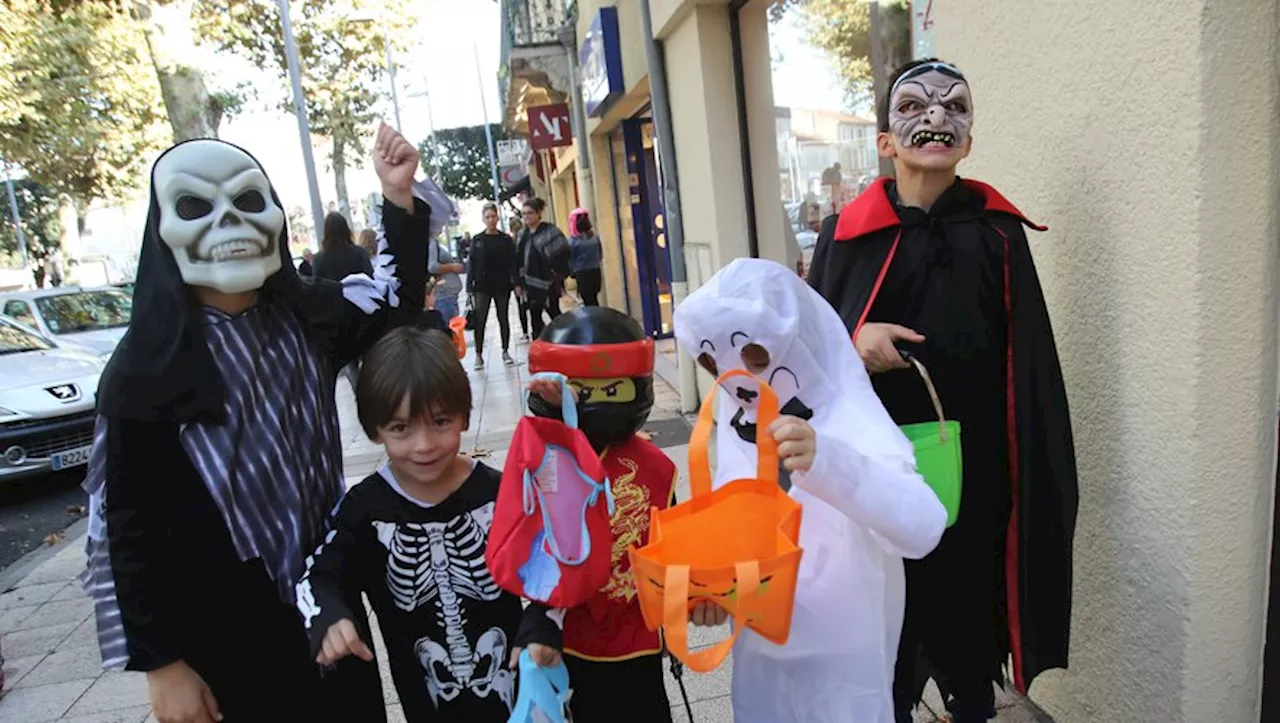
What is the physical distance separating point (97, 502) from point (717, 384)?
4.08ft

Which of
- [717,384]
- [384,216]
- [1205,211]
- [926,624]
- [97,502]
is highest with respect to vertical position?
[384,216]

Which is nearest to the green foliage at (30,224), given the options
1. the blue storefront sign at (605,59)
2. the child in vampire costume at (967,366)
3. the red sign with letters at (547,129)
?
the red sign with letters at (547,129)

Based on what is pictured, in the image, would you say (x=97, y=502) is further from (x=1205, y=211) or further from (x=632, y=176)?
(x=632, y=176)

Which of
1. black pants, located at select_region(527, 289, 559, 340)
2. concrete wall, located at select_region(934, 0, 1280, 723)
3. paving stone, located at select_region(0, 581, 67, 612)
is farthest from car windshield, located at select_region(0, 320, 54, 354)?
concrete wall, located at select_region(934, 0, 1280, 723)

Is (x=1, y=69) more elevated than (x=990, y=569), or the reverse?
(x=1, y=69)

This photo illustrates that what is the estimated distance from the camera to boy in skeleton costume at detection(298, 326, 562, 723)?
1889 millimetres

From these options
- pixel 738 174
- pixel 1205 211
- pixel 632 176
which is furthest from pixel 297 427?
pixel 632 176

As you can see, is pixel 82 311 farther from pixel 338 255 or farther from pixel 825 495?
pixel 825 495

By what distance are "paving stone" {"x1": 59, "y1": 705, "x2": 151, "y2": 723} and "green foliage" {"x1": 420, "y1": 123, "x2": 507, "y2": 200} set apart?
55.7 meters

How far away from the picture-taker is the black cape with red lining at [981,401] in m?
2.03

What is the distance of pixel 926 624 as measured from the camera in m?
2.21

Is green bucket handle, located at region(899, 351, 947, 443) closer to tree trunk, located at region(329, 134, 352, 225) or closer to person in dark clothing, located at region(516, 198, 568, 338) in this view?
person in dark clothing, located at region(516, 198, 568, 338)

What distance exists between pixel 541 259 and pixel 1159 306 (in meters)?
8.66

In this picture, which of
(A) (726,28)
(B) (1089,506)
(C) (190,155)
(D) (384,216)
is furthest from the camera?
(A) (726,28)
